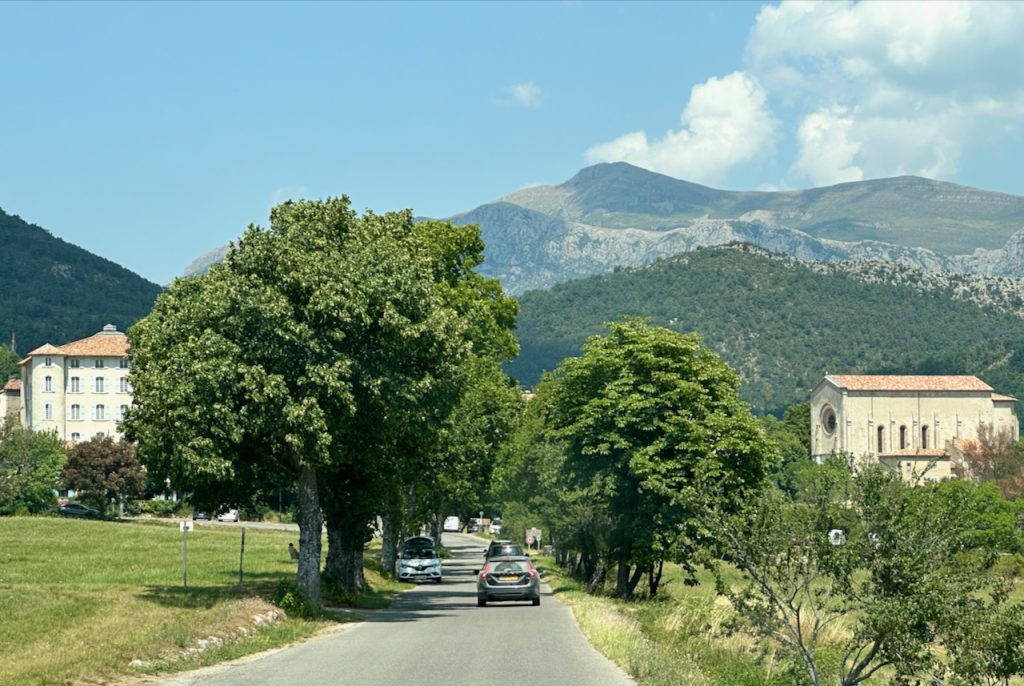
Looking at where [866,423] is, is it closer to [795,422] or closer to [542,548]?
[795,422]

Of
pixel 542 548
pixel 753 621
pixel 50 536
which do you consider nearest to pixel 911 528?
pixel 753 621

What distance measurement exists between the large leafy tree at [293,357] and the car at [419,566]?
59.1ft

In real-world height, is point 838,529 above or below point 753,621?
above

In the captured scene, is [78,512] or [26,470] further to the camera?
[78,512]

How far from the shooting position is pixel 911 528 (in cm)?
1831

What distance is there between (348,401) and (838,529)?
42.3 feet

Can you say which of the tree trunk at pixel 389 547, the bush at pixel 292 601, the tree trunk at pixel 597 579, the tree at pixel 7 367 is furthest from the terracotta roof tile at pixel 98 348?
the bush at pixel 292 601

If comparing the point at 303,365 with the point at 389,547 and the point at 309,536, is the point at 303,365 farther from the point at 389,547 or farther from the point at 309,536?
the point at 389,547

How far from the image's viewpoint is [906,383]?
165125 mm

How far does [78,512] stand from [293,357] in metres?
69.9

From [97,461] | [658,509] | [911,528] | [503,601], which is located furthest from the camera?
[97,461]

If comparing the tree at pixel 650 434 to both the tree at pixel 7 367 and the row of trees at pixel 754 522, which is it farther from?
the tree at pixel 7 367

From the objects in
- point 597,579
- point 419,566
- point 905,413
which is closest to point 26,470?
point 419,566

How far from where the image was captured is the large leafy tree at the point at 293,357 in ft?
93.4
